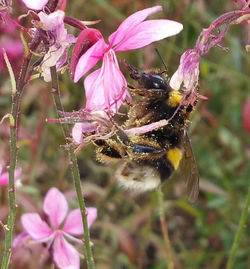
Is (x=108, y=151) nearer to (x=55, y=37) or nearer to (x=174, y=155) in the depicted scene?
(x=174, y=155)

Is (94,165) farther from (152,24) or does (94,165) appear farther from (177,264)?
(152,24)

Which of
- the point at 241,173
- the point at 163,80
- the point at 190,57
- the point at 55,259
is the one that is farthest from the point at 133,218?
the point at 190,57

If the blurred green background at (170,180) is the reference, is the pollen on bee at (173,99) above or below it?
above

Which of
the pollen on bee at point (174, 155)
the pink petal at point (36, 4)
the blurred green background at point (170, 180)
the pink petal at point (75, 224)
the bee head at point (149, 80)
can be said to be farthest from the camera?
the blurred green background at point (170, 180)

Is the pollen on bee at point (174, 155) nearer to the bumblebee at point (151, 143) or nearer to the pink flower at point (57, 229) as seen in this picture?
the bumblebee at point (151, 143)

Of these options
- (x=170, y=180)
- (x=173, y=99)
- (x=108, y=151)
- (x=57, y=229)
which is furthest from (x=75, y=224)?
(x=170, y=180)

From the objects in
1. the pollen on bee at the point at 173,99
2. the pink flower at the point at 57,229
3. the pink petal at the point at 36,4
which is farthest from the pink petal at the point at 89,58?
the pink flower at the point at 57,229
